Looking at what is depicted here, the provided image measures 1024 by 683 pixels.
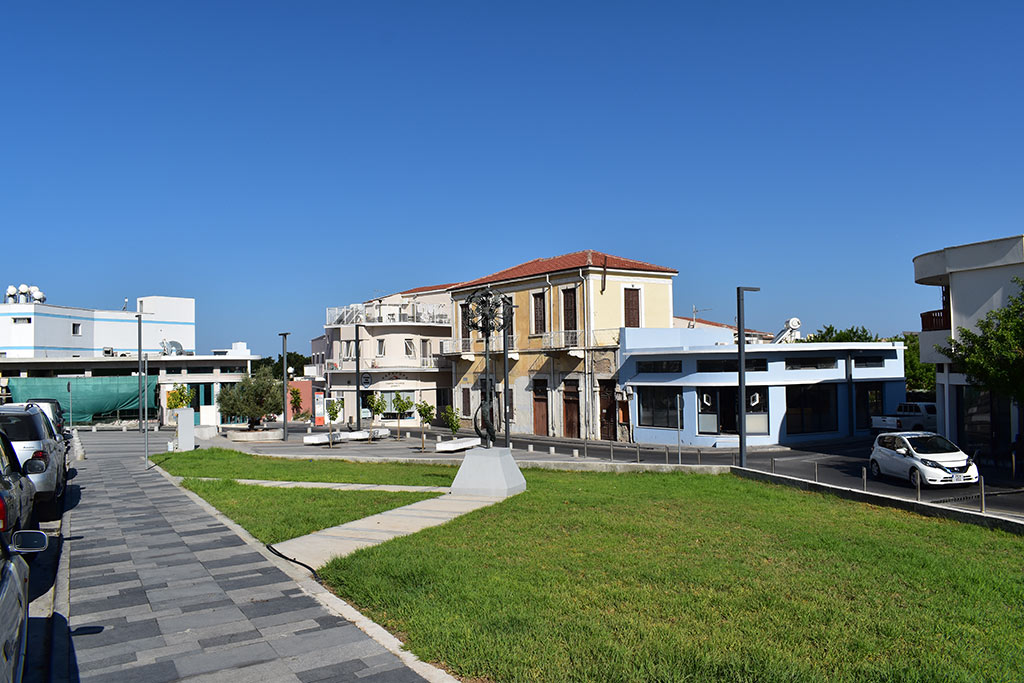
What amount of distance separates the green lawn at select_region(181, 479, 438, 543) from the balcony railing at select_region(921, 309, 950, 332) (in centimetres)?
1942

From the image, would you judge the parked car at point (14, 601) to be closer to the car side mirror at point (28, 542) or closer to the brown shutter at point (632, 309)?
the car side mirror at point (28, 542)

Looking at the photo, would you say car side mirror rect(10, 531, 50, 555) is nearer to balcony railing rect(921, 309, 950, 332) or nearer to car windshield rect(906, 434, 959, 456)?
car windshield rect(906, 434, 959, 456)

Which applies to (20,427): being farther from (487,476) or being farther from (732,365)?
(732,365)

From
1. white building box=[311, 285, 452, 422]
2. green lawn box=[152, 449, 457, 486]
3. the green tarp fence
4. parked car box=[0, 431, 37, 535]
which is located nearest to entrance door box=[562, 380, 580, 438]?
green lawn box=[152, 449, 457, 486]

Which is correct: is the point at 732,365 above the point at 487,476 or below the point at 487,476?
above

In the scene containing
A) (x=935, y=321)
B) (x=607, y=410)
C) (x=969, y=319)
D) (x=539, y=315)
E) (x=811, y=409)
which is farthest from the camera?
(x=539, y=315)

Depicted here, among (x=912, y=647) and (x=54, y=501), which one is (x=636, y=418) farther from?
(x=912, y=647)

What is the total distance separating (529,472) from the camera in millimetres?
24203

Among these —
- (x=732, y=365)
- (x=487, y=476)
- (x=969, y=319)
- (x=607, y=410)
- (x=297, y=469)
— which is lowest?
(x=297, y=469)

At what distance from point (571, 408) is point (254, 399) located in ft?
60.0

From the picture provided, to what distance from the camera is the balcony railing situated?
26.1 meters

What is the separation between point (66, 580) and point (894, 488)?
60.9ft

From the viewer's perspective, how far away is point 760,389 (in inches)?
1309

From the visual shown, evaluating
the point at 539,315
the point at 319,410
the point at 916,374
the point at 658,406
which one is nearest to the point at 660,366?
the point at 658,406
